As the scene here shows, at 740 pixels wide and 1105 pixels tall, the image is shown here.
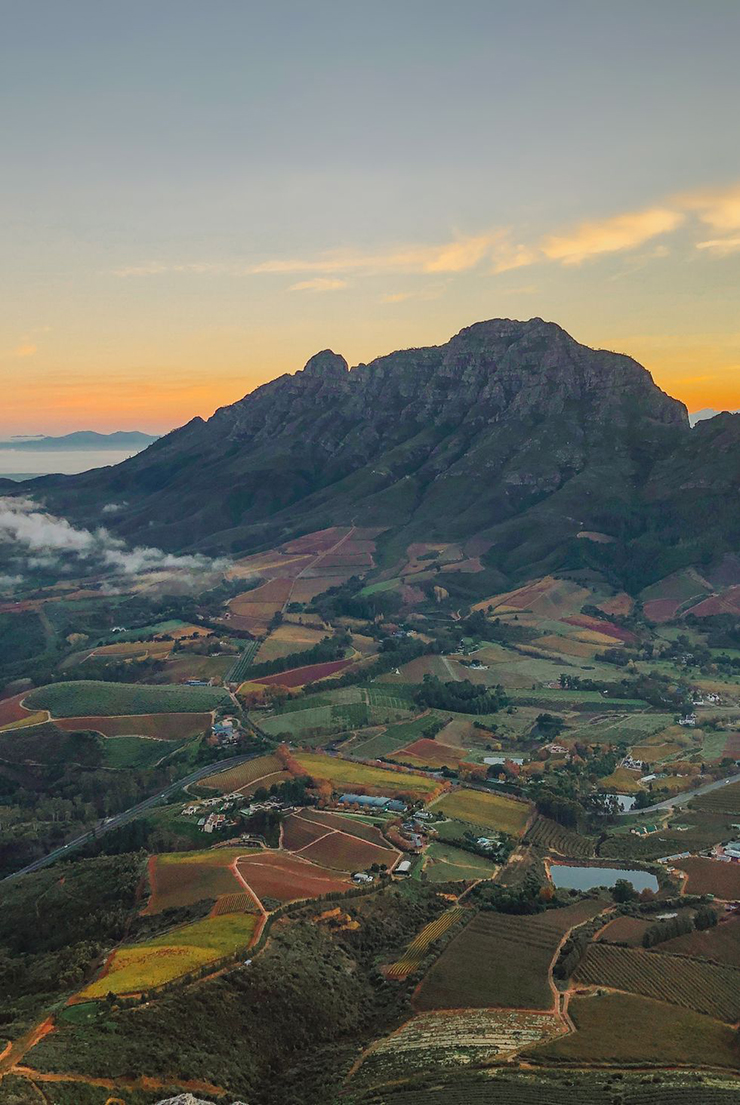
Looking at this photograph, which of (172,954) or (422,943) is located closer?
(172,954)

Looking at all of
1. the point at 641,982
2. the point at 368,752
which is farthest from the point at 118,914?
the point at 368,752

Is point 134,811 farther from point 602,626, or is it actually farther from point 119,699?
point 602,626

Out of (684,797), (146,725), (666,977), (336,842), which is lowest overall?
(684,797)

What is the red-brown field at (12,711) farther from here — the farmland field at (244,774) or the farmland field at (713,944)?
the farmland field at (713,944)

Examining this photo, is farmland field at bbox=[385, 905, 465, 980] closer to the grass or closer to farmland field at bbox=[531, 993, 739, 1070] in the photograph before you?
farmland field at bbox=[531, 993, 739, 1070]

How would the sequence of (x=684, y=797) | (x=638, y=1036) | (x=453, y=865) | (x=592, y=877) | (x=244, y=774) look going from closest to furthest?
(x=638, y=1036)
(x=453, y=865)
(x=592, y=877)
(x=684, y=797)
(x=244, y=774)

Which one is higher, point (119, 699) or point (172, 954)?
point (119, 699)

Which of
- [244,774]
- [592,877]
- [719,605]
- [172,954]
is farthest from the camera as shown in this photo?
[719,605]

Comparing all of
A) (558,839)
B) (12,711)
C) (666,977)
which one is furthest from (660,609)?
(666,977)
